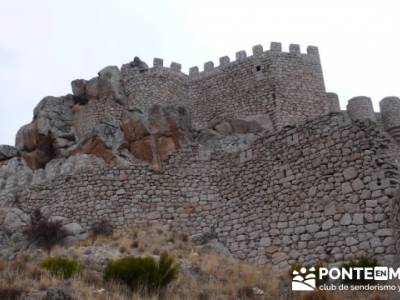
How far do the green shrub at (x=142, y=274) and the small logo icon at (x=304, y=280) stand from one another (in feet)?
7.64

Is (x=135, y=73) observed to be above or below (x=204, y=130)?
above

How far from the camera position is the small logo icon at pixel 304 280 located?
8.66 metres

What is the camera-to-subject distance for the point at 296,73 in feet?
68.7

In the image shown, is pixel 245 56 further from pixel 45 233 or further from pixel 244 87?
pixel 45 233

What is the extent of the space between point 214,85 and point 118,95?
4643mm

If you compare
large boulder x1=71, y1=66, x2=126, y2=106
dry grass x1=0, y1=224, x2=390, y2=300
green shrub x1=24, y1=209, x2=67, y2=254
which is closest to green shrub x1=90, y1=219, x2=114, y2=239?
dry grass x1=0, y1=224, x2=390, y2=300

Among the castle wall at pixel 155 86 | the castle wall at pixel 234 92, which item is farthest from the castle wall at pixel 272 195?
the castle wall at pixel 155 86

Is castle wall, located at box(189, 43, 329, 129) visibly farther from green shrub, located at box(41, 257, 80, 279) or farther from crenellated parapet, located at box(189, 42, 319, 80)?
green shrub, located at box(41, 257, 80, 279)

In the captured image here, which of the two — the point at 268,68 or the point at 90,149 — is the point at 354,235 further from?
the point at 268,68

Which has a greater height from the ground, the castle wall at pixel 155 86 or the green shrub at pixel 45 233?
the castle wall at pixel 155 86

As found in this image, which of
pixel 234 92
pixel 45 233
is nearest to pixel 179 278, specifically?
pixel 45 233

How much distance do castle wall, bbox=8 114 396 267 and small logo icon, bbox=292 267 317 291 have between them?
939 millimetres

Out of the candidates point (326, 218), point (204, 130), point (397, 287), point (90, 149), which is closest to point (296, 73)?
point (204, 130)

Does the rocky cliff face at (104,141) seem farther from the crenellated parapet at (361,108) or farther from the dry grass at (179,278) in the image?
the crenellated parapet at (361,108)
